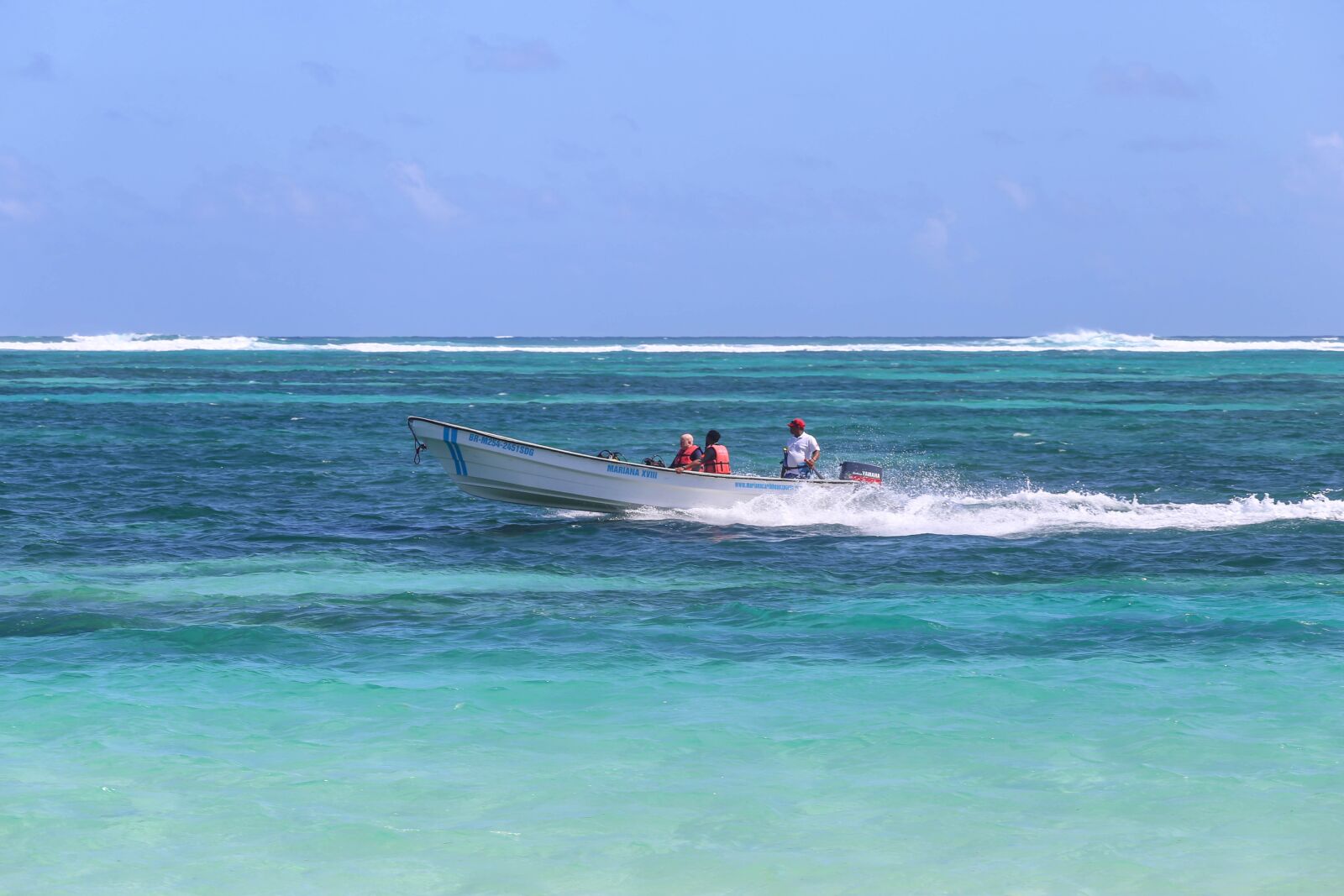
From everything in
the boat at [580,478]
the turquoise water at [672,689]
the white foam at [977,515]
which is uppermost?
the boat at [580,478]

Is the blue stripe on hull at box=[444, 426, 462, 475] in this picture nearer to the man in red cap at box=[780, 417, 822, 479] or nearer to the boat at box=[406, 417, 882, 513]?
the boat at box=[406, 417, 882, 513]

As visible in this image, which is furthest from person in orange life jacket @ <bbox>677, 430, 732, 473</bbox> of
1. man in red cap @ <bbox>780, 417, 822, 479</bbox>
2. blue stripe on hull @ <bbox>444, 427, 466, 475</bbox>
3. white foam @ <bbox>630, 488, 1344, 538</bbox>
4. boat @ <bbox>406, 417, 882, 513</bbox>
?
blue stripe on hull @ <bbox>444, 427, 466, 475</bbox>

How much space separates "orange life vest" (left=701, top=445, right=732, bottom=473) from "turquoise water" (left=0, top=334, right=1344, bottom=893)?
2.50 feet

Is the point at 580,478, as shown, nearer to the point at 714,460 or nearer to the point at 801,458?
the point at 714,460

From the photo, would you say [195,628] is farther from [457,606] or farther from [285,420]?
[285,420]

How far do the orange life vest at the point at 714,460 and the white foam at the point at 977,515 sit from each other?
72 cm

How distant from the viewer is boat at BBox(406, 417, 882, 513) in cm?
2162

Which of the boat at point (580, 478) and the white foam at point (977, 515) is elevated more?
the boat at point (580, 478)

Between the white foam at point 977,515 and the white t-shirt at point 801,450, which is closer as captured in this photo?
the white foam at point 977,515

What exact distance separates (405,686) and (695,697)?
243 centimetres

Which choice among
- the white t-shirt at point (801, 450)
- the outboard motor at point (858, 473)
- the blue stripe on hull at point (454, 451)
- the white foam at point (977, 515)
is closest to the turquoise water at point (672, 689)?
the white foam at point (977, 515)

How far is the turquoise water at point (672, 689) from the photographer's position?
8.48 meters

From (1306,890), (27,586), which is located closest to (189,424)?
(27,586)

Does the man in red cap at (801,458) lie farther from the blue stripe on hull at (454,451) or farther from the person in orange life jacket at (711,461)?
the blue stripe on hull at (454,451)
